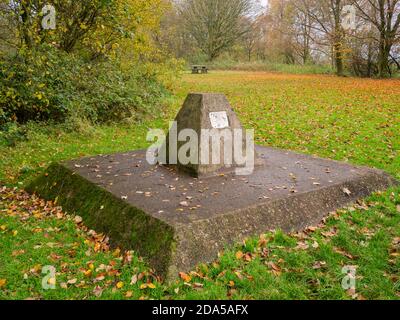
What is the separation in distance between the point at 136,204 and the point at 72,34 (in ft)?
30.8

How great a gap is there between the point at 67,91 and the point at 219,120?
23.6ft

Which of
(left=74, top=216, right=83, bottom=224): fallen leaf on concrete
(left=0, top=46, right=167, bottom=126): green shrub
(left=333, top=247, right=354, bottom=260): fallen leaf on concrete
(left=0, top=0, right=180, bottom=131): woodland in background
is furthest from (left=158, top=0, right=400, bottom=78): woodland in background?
(left=333, top=247, right=354, bottom=260): fallen leaf on concrete

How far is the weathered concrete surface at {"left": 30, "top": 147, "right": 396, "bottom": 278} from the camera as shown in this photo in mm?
4234

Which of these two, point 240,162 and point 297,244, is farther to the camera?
point 240,162

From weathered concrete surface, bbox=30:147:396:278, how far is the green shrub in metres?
4.10

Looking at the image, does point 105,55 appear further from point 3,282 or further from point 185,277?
point 185,277

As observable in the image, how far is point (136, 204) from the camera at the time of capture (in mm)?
4852

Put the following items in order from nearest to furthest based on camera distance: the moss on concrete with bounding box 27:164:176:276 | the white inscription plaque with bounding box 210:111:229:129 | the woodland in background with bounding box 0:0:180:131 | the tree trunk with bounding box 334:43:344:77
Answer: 1. the moss on concrete with bounding box 27:164:176:276
2. the white inscription plaque with bounding box 210:111:229:129
3. the woodland in background with bounding box 0:0:180:131
4. the tree trunk with bounding box 334:43:344:77

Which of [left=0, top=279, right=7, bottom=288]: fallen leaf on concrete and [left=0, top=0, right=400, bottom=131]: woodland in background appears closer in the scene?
[left=0, top=279, right=7, bottom=288]: fallen leaf on concrete

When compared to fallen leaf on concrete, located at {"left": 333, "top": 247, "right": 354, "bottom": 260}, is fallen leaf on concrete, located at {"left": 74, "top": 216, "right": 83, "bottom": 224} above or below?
above

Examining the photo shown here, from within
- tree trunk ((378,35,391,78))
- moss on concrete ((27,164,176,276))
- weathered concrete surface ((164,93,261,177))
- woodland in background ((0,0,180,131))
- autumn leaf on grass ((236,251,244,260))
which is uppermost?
tree trunk ((378,35,391,78))

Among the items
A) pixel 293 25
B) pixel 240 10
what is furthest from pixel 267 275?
pixel 240 10

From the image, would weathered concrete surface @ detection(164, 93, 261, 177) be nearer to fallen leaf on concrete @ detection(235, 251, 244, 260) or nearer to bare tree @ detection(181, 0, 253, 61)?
fallen leaf on concrete @ detection(235, 251, 244, 260)

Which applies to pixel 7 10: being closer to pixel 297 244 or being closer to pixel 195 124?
pixel 195 124
